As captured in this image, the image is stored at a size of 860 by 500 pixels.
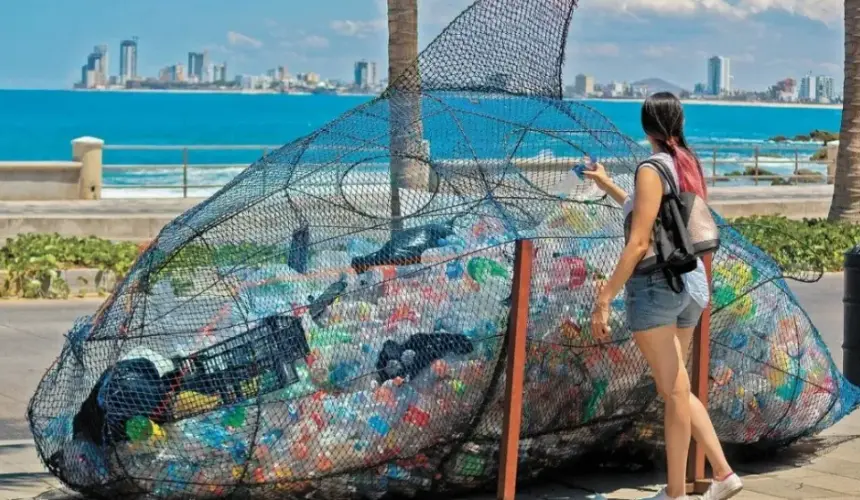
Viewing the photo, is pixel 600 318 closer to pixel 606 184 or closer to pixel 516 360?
pixel 516 360

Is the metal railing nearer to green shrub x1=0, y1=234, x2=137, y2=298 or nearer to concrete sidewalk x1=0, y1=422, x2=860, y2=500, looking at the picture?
green shrub x1=0, y1=234, x2=137, y2=298

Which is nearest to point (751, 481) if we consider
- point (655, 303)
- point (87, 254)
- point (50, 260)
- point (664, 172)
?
point (655, 303)

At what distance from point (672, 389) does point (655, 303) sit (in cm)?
36

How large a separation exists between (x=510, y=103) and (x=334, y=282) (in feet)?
5.03

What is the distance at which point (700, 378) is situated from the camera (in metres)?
6.45

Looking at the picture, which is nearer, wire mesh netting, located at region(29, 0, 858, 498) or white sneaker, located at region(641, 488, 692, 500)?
wire mesh netting, located at region(29, 0, 858, 498)

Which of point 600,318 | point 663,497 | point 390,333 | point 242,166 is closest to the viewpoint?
point 600,318

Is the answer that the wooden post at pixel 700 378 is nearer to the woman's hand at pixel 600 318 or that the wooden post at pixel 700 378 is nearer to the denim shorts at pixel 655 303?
the denim shorts at pixel 655 303

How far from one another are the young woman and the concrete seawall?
11.7 metres

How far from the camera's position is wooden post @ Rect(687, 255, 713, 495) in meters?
6.41

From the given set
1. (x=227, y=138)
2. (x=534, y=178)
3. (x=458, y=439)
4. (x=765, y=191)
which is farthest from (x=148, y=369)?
(x=227, y=138)

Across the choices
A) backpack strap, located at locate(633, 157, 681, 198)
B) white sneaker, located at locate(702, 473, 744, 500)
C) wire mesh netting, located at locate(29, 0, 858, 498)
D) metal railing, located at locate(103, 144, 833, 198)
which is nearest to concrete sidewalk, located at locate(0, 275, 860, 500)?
wire mesh netting, located at locate(29, 0, 858, 498)

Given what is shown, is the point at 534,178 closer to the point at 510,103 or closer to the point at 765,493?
the point at 510,103

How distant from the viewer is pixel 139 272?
6344 mm
